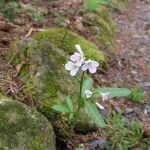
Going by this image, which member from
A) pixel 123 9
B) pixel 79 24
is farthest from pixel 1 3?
pixel 123 9

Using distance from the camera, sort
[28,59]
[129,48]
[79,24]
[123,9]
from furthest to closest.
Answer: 1. [123,9]
2. [129,48]
3. [79,24]
4. [28,59]

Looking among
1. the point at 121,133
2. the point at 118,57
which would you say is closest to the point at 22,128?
the point at 121,133

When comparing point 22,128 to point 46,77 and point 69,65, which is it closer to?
point 69,65

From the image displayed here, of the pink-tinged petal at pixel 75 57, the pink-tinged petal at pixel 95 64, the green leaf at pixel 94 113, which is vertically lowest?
the green leaf at pixel 94 113

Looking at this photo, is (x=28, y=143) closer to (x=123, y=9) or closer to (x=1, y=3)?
(x=1, y=3)

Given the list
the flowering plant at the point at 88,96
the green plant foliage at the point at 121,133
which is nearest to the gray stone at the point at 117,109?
the green plant foliage at the point at 121,133

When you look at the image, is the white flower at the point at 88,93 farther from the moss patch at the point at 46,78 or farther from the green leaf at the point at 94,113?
the moss patch at the point at 46,78
